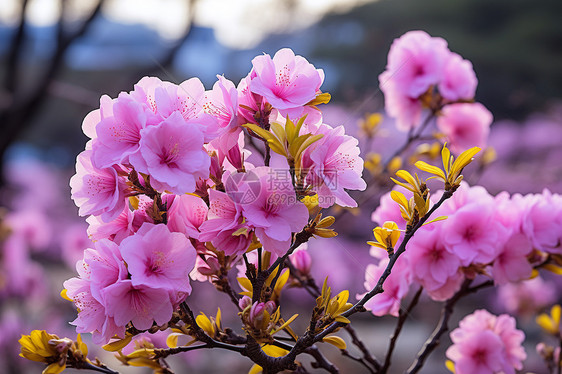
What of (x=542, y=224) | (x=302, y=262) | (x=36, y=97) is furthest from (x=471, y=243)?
(x=36, y=97)

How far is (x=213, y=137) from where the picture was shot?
445 mm

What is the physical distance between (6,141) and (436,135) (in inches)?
77.2

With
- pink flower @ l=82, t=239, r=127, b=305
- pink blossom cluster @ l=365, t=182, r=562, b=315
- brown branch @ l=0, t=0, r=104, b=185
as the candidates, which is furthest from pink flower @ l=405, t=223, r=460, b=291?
brown branch @ l=0, t=0, r=104, b=185

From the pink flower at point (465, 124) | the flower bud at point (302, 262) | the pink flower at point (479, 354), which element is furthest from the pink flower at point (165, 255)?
the pink flower at point (465, 124)

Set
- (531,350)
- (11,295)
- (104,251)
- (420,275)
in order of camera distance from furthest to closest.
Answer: (531,350)
(11,295)
(420,275)
(104,251)

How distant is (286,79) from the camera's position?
1.58 ft

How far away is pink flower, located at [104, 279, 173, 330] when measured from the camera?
42 centimetres

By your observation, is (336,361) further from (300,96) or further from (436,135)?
(300,96)

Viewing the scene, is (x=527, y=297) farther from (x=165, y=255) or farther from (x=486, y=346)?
(x=165, y=255)

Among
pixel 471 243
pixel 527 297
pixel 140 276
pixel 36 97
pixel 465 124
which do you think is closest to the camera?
pixel 140 276

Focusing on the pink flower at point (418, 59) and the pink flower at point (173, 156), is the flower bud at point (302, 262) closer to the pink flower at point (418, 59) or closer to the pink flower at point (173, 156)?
the pink flower at point (173, 156)

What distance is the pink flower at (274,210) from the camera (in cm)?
43

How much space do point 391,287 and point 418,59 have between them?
46cm

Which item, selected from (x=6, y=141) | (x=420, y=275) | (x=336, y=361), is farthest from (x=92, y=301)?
(x=336, y=361)
